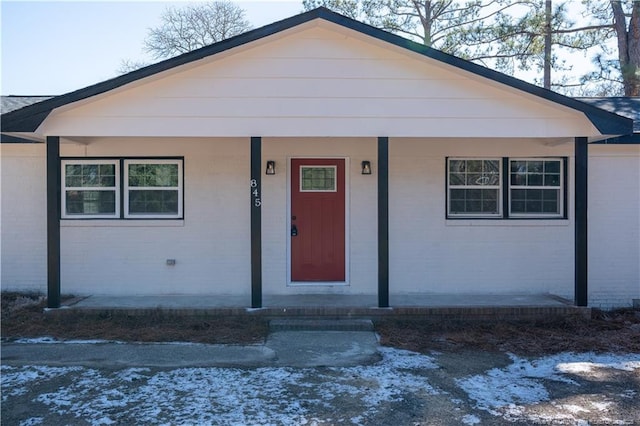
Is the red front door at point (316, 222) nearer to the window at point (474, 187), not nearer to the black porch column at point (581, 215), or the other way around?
the window at point (474, 187)

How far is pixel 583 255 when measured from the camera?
793 centimetres

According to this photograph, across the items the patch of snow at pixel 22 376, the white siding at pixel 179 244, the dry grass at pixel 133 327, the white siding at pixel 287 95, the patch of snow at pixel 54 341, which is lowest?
the patch of snow at pixel 22 376

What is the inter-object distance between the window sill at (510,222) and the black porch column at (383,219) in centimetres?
168

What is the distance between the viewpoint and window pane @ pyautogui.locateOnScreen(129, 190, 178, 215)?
912 centimetres

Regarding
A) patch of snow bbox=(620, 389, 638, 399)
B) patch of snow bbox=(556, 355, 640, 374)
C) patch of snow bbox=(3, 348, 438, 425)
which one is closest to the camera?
patch of snow bbox=(3, 348, 438, 425)

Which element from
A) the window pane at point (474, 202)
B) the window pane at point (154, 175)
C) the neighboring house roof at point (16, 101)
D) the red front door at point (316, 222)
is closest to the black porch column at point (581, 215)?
the window pane at point (474, 202)

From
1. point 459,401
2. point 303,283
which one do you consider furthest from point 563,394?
point 303,283

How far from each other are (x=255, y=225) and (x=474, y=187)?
Result: 3.79 m

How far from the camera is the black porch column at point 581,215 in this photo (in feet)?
26.0

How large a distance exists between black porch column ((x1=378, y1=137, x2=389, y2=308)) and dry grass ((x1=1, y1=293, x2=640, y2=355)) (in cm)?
45

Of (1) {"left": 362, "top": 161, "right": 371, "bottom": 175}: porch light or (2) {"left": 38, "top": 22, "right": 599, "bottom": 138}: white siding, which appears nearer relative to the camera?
(2) {"left": 38, "top": 22, "right": 599, "bottom": 138}: white siding

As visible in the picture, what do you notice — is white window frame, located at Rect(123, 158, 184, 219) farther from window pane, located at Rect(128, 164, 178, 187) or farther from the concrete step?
the concrete step

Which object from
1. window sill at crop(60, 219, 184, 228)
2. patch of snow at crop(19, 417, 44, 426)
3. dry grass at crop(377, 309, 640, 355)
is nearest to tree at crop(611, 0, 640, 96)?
dry grass at crop(377, 309, 640, 355)

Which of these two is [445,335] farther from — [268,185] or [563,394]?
[268,185]
